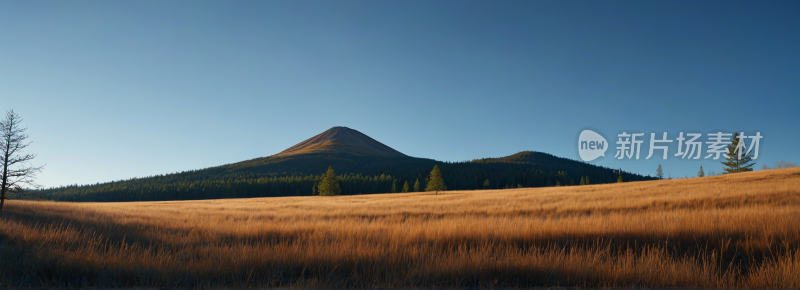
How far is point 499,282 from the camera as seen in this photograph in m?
3.75

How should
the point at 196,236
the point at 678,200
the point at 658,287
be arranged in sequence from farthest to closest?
the point at 678,200
the point at 196,236
the point at 658,287

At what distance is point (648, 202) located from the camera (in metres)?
14.8

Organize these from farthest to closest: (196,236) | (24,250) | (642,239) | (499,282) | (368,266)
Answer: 1. (196,236)
2. (642,239)
3. (24,250)
4. (368,266)
5. (499,282)

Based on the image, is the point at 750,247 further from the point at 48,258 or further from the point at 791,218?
the point at 48,258

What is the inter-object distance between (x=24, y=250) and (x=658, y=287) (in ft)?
28.9

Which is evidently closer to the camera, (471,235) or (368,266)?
(368,266)

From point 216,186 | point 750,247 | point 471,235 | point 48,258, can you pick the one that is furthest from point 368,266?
point 216,186

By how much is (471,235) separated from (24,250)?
7.35 m

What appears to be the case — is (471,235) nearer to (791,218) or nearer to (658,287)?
(658,287)

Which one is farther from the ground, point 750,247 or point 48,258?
point 48,258

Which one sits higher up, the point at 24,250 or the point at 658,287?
the point at 24,250

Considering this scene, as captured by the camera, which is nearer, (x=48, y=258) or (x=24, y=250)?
(x=48, y=258)

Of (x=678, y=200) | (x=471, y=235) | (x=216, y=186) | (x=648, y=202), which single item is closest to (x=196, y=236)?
(x=471, y=235)

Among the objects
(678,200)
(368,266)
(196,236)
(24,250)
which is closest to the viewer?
(368,266)
